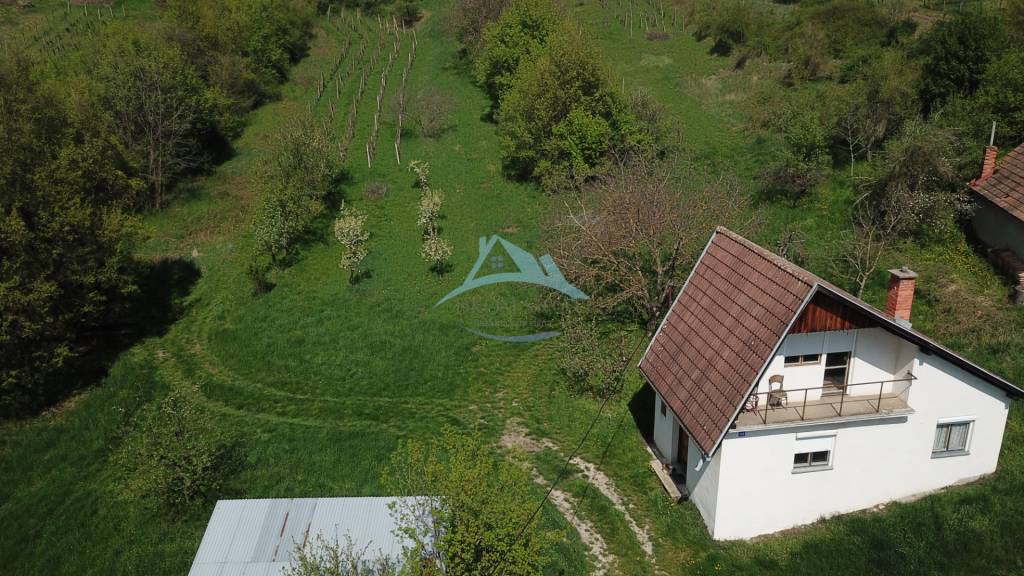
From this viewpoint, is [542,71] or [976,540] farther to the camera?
[542,71]

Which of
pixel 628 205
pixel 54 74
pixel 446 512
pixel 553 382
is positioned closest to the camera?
pixel 446 512

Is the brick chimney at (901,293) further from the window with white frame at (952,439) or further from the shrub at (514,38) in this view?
the shrub at (514,38)

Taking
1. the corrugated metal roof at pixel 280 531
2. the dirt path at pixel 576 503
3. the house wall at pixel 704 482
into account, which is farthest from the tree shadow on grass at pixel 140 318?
the house wall at pixel 704 482

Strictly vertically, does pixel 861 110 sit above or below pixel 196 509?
above

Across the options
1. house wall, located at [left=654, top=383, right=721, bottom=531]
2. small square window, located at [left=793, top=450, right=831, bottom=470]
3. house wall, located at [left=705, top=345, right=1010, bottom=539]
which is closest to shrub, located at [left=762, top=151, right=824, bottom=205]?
house wall, located at [left=654, top=383, right=721, bottom=531]

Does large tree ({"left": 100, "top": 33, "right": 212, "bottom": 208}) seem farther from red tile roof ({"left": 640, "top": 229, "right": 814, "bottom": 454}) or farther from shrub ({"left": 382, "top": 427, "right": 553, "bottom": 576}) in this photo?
shrub ({"left": 382, "top": 427, "right": 553, "bottom": 576})

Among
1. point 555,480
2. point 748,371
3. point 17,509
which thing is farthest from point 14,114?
point 748,371

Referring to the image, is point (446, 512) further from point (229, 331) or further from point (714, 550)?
point (229, 331)
